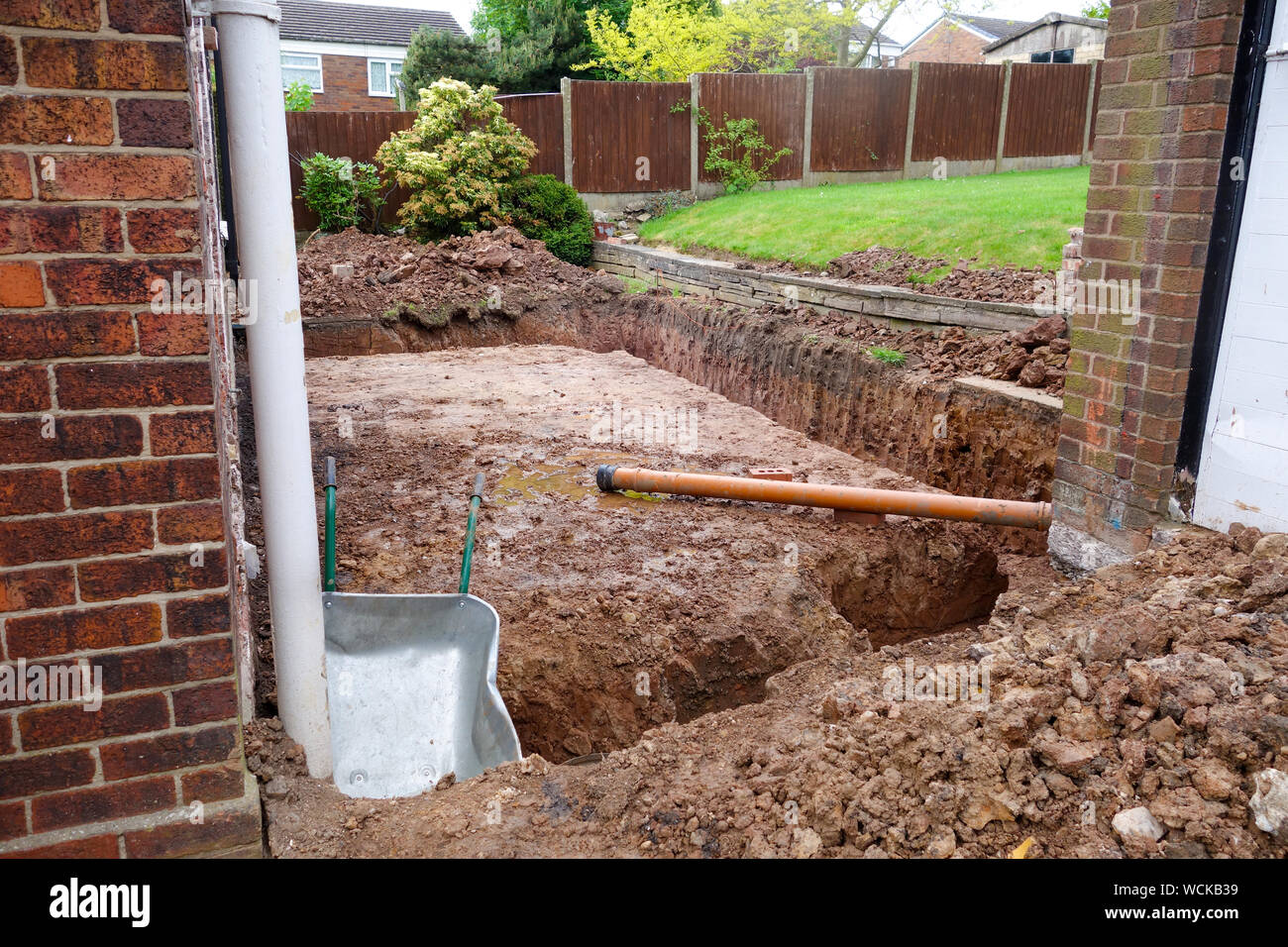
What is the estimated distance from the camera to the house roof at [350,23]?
3322cm

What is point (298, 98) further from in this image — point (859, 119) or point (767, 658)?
point (767, 658)

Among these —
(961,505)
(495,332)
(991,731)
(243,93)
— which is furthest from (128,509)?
(495,332)

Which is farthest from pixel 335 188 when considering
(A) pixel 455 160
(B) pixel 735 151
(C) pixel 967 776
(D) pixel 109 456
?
(C) pixel 967 776

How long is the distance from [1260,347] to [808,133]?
1595 centimetres

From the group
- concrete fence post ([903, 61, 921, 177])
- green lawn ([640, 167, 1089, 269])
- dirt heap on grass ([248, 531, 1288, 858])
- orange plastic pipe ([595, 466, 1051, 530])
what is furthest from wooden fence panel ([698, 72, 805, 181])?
dirt heap on grass ([248, 531, 1288, 858])

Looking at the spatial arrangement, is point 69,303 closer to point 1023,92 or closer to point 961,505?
point 961,505

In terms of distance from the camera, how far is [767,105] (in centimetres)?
1792

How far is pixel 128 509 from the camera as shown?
229cm

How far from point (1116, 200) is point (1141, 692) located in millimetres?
2560

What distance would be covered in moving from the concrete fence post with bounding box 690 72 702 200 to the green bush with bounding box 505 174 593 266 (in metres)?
2.93

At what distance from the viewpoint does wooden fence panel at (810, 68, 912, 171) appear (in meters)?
18.2

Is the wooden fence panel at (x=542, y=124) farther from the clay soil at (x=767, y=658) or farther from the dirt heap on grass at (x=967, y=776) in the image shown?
the dirt heap on grass at (x=967, y=776)

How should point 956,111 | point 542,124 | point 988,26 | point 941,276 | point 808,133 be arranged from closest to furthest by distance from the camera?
point 941,276 → point 542,124 → point 808,133 → point 956,111 → point 988,26

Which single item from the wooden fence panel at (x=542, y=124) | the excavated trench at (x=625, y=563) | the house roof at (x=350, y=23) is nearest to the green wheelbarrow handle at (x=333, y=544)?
the excavated trench at (x=625, y=563)
